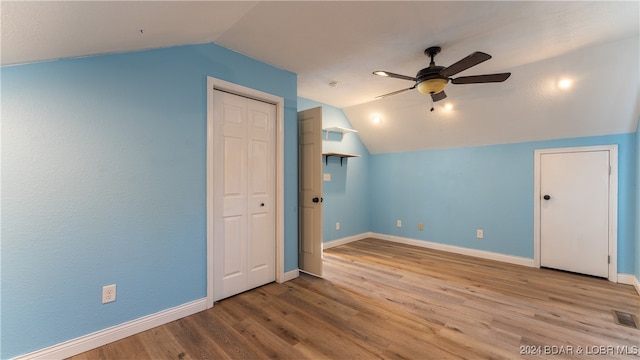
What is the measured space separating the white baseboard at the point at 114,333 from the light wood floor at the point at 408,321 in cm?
5

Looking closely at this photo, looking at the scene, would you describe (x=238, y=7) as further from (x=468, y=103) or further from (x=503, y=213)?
(x=503, y=213)

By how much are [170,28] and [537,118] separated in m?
4.17

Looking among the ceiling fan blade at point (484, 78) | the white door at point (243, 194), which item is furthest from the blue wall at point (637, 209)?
the white door at point (243, 194)

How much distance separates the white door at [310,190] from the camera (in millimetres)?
3186

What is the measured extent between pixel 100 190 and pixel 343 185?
3620mm

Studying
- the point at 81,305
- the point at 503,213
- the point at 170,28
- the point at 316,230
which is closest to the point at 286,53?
the point at 170,28

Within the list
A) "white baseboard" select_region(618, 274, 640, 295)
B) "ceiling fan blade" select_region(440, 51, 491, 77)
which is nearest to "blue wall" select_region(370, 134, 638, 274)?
"white baseboard" select_region(618, 274, 640, 295)

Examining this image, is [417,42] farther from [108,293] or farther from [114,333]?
[114,333]

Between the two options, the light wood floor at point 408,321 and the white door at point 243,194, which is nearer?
the light wood floor at point 408,321

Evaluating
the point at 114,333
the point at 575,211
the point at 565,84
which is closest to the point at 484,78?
the point at 565,84

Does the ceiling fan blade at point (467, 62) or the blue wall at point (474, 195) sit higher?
the ceiling fan blade at point (467, 62)

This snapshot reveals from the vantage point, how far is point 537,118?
3330mm

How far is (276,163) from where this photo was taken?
3.05 metres

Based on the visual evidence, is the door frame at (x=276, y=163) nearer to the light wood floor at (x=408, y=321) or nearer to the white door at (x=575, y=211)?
the light wood floor at (x=408, y=321)
